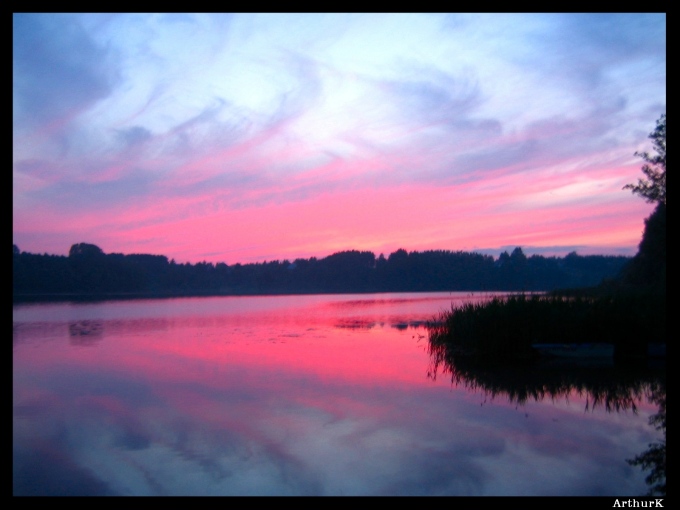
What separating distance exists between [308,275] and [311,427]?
41.7 meters

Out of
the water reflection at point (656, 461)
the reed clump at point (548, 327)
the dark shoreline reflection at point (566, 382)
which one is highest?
the reed clump at point (548, 327)

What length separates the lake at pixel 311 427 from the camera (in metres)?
4.15

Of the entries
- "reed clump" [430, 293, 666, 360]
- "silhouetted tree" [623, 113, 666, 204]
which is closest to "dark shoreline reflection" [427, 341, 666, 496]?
"reed clump" [430, 293, 666, 360]

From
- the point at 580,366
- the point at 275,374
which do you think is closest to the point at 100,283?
the point at 275,374

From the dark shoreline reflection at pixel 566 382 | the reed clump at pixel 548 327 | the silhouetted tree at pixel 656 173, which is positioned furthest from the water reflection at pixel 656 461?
the silhouetted tree at pixel 656 173

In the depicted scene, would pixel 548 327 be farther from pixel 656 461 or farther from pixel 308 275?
pixel 308 275

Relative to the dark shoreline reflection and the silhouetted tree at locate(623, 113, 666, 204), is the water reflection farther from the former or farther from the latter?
the silhouetted tree at locate(623, 113, 666, 204)

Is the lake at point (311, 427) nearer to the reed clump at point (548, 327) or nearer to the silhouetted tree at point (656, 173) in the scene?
the reed clump at point (548, 327)

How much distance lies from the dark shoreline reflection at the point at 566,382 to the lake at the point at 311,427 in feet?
0.17

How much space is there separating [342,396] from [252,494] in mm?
2897

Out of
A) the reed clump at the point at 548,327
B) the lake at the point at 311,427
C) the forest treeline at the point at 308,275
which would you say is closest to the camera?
the lake at the point at 311,427

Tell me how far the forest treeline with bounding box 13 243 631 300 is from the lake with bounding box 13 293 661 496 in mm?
20210
